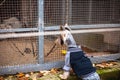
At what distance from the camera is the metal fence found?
15.1ft

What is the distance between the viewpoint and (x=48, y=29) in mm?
4664

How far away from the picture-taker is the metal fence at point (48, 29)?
4.59 meters

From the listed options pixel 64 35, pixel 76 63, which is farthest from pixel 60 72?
pixel 64 35

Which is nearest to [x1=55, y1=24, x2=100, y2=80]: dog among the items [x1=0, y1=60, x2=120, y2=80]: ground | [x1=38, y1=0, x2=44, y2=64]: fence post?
[x1=0, y1=60, x2=120, y2=80]: ground

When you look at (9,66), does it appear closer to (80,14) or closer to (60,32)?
(60,32)

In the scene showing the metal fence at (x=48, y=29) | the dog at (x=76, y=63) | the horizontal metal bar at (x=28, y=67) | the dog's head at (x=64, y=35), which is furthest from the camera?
the metal fence at (x=48, y=29)

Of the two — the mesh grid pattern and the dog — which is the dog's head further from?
the mesh grid pattern

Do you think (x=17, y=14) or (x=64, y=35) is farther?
(x=17, y=14)

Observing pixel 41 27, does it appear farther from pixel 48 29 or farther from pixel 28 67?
pixel 28 67

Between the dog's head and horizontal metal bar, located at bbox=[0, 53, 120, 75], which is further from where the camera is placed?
horizontal metal bar, located at bbox=[0, 53, 120, 75]

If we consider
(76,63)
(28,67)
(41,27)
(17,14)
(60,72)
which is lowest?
(60,72)

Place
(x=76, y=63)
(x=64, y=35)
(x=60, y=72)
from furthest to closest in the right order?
(x=60, y=72), (x=64, y=35), (x=76, y=63)

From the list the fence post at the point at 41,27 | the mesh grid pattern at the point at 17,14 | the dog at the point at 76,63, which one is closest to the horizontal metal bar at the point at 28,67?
the fence post at the point at 41,27

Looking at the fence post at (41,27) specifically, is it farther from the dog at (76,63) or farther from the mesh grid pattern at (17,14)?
the dog at (76,63)
